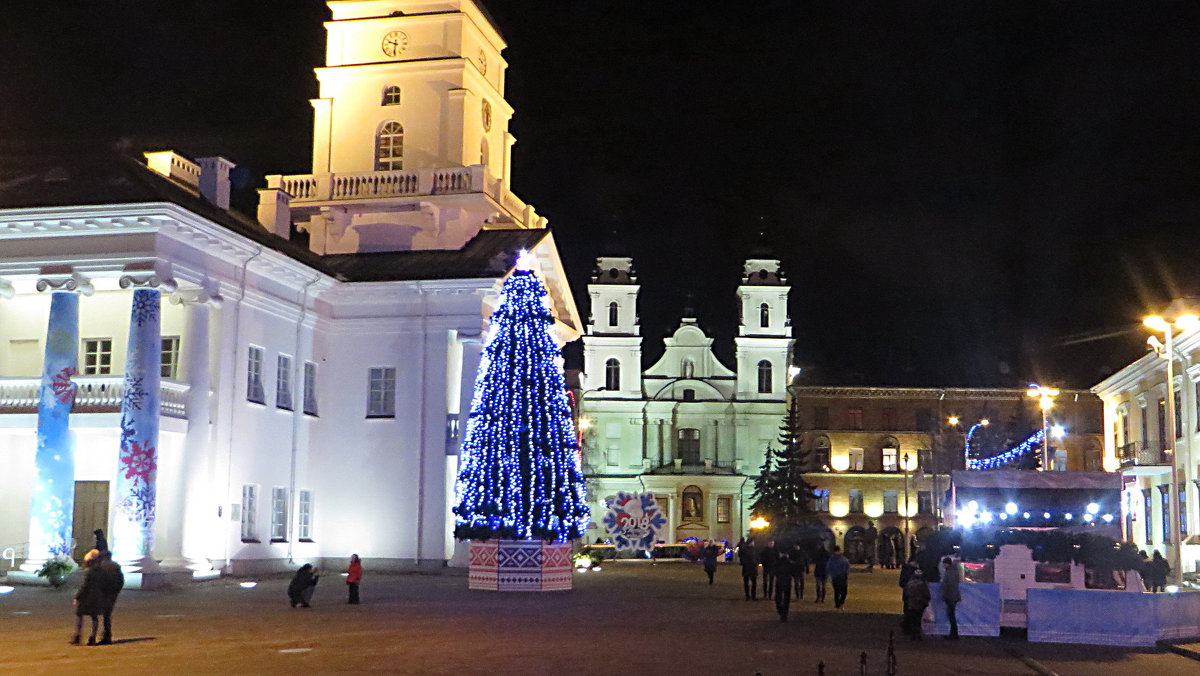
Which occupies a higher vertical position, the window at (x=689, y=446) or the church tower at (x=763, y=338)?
the church tower at (x=763, y=338)

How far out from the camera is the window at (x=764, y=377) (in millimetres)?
92688

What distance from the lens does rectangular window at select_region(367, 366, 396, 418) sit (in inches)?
1618

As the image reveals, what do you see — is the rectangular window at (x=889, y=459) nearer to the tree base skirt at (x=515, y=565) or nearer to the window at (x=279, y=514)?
the window at (x=279, y=514)

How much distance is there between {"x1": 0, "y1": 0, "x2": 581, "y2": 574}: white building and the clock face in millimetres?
85

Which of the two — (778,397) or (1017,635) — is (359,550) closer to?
(1017,635)

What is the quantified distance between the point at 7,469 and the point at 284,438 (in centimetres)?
717

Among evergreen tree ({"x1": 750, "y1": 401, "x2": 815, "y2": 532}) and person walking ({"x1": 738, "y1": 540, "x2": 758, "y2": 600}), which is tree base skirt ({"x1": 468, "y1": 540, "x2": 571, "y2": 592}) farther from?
evergreen tree ({"x1": 750, "y1": 401, "x2": 815, "y2": 532})

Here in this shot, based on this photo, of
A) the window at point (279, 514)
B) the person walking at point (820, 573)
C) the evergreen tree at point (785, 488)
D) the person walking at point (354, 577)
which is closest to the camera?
the person walking at point (354, 577)

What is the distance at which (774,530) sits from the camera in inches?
3354

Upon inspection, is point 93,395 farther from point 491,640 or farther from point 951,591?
point 951,591

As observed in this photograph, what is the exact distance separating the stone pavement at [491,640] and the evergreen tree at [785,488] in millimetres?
56960

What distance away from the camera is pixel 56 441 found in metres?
31.5

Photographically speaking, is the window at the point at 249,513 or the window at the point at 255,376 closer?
the window at the point at 249,513

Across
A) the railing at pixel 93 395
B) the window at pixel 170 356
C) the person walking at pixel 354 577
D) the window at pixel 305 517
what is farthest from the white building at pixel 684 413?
the person walking at pixel 354 577
